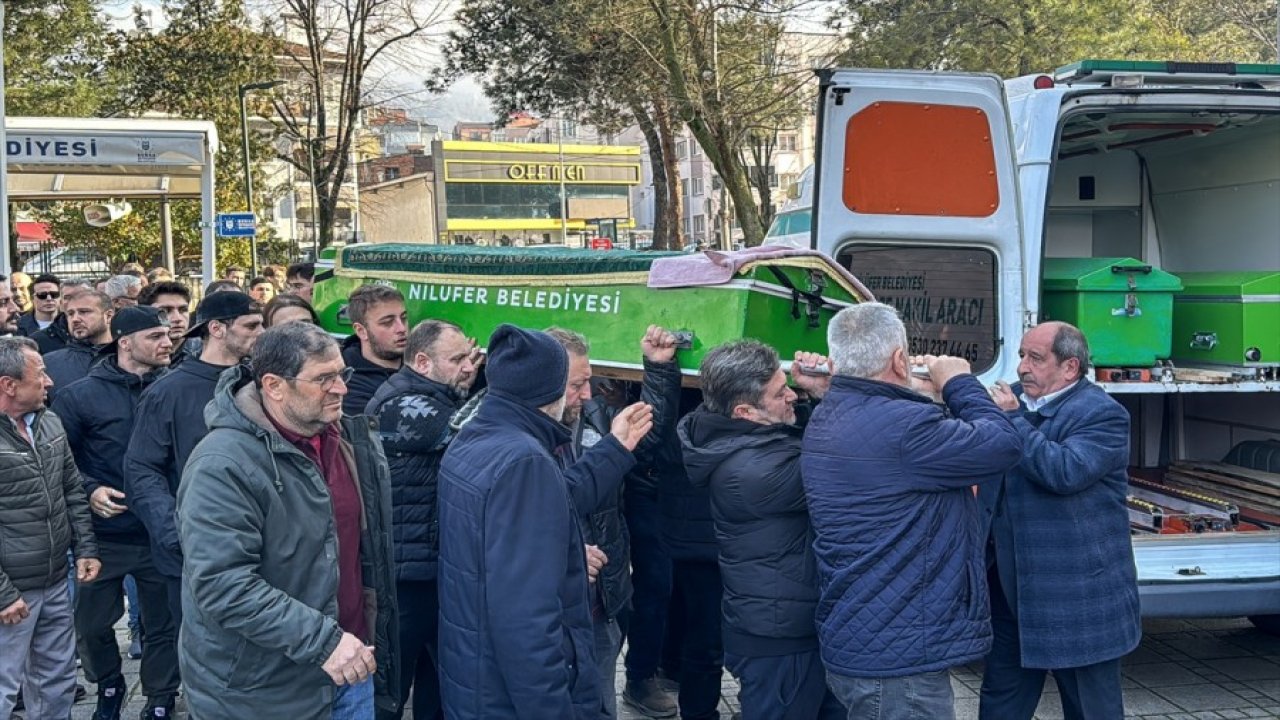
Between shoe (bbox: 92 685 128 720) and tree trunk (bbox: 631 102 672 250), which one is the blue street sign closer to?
tree trunk (bbox: 631 102 672 250)

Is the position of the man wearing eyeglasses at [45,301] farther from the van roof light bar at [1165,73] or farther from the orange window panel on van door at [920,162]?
the van roof light bar at [1165,73]

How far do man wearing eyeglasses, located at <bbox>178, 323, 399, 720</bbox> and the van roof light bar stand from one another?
3.57m

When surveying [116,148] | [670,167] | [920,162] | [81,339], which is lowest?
[81,339]

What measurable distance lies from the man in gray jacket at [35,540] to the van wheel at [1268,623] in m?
5.50

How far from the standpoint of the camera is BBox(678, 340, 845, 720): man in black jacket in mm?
3721

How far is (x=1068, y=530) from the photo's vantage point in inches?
157

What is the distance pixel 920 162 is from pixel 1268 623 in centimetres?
313

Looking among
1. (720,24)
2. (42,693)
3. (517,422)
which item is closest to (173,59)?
(720,24)

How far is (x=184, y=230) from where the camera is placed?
26.5 metres

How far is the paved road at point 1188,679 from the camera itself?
16.5ft

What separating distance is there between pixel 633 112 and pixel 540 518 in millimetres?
16657

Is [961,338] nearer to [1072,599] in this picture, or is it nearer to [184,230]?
[1072,599]

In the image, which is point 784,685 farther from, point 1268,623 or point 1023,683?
point 1268,623

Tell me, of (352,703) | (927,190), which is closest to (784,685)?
(352,703)
